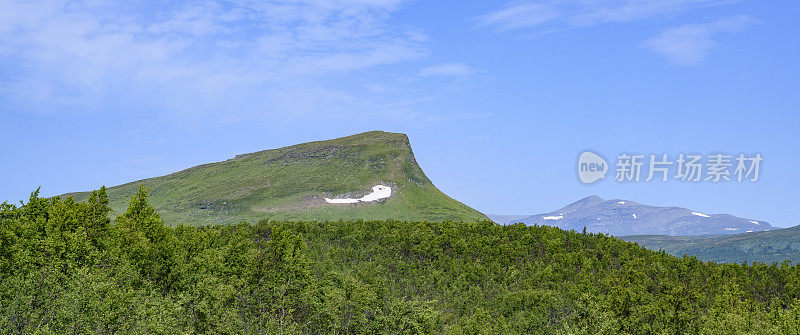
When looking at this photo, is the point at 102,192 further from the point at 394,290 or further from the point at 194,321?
the point at 394,290

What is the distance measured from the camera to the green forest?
68438mm

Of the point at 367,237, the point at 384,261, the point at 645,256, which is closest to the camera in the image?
the point at 384,261

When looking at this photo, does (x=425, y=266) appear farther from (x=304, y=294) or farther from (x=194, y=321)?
(x=194, y=321)

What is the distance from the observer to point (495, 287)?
4535 inches

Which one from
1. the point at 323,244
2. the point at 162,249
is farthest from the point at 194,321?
the point at 323,244

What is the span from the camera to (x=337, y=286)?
10388 cm

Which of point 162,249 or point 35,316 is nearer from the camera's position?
point 35,316

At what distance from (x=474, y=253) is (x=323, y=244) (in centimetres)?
3701

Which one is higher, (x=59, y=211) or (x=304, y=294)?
(x=59, y=211)

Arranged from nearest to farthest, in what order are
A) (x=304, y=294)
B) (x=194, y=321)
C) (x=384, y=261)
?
(x=194, y=321), (x=304, y=294), (x=384, y=261)

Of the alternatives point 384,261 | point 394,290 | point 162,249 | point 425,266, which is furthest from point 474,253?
point 162,249

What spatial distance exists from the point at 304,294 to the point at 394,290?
85.5 ft

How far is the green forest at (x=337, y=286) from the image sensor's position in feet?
225

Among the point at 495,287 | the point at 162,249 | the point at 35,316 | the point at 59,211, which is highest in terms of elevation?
the point at 59,211
